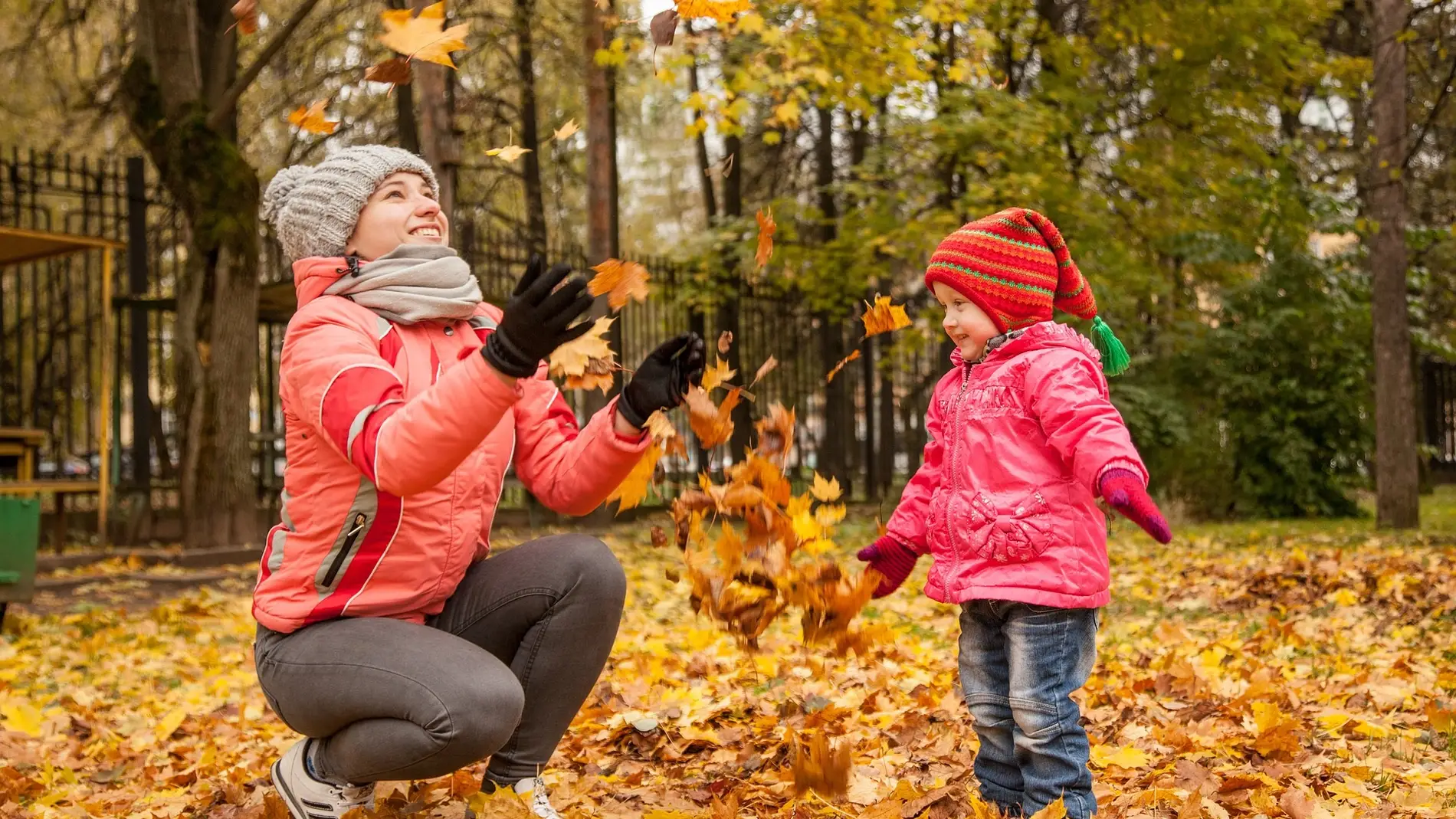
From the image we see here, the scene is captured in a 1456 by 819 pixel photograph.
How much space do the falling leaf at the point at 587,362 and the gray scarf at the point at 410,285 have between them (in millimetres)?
250

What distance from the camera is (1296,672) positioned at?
4273 mm

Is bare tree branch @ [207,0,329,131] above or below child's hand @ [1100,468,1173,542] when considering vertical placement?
above

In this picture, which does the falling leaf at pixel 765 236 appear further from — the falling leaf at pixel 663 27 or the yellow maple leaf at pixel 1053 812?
the yellow maple leaf at pixel 1053 812

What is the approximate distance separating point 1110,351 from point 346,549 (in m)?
1.74

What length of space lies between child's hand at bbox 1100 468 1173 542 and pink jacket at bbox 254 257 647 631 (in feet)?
3.02

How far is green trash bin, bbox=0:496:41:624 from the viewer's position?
595cm

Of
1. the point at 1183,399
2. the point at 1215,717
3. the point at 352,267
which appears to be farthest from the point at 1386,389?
the point at 352,267

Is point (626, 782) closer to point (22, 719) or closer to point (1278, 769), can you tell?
point (1278, 769)

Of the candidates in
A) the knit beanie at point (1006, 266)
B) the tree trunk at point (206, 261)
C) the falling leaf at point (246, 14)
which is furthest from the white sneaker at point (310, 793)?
the tree trunk at point (206, 261)

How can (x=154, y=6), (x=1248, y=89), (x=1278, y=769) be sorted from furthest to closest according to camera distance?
(x=1248, y=89)
(x=154, y=6)
(x=1278, y=769)

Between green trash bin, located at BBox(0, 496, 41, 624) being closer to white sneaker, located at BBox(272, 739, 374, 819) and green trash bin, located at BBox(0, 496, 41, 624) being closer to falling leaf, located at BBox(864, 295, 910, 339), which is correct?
white sneaker, located at BBox(272, 739, 374, 819)

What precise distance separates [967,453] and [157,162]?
875 centimetres

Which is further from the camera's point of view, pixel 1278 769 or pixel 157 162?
pixel 157 162

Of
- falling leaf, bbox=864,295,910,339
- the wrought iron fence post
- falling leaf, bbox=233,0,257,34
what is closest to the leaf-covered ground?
falling leaf, bbox=864,295,910,339
